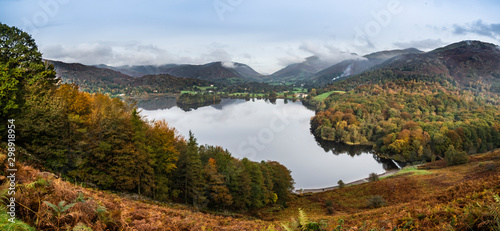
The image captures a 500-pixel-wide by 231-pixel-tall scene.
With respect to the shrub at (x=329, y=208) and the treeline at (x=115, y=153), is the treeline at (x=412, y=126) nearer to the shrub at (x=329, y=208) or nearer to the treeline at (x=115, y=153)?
the shrub at (x=329, y=208)

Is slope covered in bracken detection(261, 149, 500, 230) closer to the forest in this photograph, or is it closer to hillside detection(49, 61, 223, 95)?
the forest

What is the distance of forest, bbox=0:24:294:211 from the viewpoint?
12406mm

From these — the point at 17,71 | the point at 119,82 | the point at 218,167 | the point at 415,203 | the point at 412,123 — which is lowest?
the point at 218,167

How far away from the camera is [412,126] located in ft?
208

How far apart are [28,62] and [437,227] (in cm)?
1990

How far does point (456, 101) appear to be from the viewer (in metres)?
100

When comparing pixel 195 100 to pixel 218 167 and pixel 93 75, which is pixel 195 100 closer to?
pixel 93 75

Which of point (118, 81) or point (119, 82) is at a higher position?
point (118, 81)

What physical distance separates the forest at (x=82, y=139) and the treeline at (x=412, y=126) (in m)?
50.9

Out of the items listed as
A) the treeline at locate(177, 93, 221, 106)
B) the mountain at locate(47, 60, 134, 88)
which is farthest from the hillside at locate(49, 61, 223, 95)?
the treeline at locate(177, 93, 221, 106)

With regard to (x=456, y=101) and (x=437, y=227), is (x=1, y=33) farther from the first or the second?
(x=456, y=101)

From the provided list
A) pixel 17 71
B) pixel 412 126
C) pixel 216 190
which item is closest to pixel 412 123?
pixel 412 126

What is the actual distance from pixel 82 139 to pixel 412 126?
7224 centimetres

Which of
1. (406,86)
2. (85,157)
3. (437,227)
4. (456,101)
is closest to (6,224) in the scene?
(437,227)
